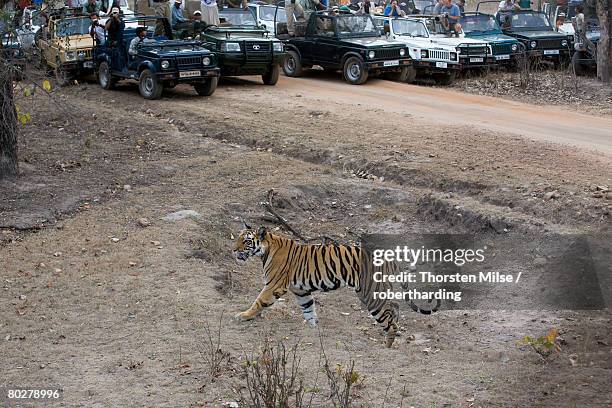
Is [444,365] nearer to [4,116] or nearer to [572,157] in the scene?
[572,157]

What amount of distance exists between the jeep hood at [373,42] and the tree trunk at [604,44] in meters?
4.69

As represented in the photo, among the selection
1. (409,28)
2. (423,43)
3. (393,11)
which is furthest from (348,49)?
(393,11)

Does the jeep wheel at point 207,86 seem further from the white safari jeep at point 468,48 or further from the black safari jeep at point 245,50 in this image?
the white safari jeep at point 468,48

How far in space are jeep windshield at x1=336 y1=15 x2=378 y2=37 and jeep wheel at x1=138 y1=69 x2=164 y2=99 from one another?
17.2 feet

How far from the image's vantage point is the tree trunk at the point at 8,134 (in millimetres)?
13305

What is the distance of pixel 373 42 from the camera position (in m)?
22.6

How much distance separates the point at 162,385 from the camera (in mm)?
7750

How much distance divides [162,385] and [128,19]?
1393cm

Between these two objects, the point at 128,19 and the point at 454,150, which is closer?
the point at 454,150

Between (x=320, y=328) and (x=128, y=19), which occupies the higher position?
(x=128, y=19)

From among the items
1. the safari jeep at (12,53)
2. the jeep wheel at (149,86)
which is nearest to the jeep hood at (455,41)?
the jeep wheel at (149,86)

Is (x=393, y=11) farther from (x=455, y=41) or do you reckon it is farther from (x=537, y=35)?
(x=455, y=41)

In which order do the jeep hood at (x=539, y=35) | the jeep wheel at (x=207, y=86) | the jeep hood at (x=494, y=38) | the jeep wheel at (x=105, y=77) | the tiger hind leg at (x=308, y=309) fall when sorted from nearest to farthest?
the tiger hind leg at (x=308, y=309)
the jeep wheel at (x=207, y=86)
the jeep wheel at (x=105, y=77)
the jeep hood at (x=494, y=38)
the jeep hood at (x=539, y=35)

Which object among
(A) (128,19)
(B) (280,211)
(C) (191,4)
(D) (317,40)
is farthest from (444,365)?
(C) (191,4)
